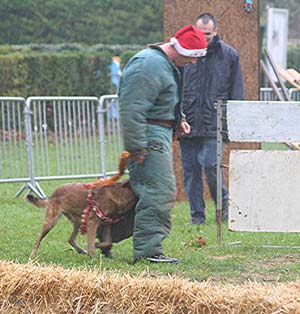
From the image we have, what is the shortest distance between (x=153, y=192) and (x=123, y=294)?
6.54ft

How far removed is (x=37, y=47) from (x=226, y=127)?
1958 cm

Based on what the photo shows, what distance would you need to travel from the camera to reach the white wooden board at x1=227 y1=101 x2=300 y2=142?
8.81m

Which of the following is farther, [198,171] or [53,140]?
[53,140]

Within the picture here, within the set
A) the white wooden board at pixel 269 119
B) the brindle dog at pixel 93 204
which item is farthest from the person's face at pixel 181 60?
the brindle dog at pixel 93 204

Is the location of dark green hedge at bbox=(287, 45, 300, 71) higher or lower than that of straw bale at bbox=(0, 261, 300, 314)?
lower

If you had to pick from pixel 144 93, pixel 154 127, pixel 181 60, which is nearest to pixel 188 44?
pixel 181 60

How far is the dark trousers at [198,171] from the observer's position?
35.9 feet

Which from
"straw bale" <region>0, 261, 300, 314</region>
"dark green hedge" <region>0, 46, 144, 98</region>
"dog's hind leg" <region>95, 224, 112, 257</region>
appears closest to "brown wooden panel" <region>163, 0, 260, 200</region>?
"dog's hind leg" <region>95, 224, 112, 257</region>

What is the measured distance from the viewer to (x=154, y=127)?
26.6ft

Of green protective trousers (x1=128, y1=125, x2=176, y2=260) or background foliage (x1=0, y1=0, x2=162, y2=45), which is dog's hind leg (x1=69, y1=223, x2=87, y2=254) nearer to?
green protective trousers (x1=128, y1=125, x2=176, y2=260)

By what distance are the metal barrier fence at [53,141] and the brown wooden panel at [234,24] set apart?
8.35 ft

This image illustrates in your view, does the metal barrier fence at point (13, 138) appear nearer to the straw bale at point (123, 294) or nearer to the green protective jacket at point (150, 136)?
the green protective jacket at point (150, 136)

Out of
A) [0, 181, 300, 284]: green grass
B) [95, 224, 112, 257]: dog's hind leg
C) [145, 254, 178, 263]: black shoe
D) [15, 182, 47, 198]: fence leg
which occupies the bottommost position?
[15, 182, 47, 198]: fence leg

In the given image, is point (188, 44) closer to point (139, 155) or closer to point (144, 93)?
point (144, 93)
